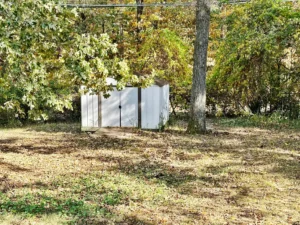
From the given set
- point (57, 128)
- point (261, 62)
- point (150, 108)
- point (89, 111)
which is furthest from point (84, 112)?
point (261, 62)

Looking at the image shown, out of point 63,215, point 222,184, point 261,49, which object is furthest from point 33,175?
point 261,49

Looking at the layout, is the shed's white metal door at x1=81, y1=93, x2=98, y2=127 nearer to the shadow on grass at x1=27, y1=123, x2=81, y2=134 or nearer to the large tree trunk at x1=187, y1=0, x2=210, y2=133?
the shadow on grass at x1=27, y1=123, x2=81, y2=134

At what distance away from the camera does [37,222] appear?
466cm

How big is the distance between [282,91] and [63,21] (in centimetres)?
1020

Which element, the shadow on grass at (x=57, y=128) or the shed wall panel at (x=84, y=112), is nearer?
the shed wall panel at (x=84, y=112)

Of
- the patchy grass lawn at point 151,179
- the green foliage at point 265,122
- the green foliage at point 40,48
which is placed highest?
the green foliage at point 40,48

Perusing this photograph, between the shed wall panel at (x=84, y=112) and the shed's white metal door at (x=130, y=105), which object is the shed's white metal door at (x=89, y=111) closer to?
the shed wall panel at (x=84, y=112)

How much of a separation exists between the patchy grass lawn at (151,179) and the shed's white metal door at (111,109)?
3.13ft

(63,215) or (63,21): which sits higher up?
(63,21)

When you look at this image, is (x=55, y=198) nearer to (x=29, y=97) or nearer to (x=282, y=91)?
(x=29, y=97)

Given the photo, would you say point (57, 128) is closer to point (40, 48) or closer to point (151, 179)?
point (40, 48)

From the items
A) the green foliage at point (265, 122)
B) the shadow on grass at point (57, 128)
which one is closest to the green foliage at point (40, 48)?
the shadow on grass at point (57, 128)

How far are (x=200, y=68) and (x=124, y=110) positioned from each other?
2861 millimetres

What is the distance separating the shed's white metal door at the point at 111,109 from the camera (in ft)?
40.2
